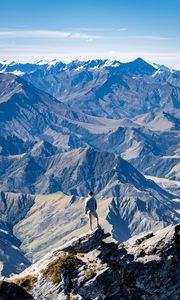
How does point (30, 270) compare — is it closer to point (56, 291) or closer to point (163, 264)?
point (56, 291)

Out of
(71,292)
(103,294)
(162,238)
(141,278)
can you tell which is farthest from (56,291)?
(162,238)

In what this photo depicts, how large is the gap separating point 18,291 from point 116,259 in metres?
10.6

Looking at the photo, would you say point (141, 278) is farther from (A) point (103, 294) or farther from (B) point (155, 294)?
(A) point (103, 294)

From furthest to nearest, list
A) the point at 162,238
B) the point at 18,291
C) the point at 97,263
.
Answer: the point at 162,238 → the point at 97,263 → the point at 18,291

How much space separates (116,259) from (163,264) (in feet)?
17.7

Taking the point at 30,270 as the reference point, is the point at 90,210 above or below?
above

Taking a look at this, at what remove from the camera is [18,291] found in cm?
4831

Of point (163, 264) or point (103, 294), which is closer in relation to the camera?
point (103, 294)

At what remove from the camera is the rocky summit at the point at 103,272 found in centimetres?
4991

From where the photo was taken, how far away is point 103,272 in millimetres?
51094

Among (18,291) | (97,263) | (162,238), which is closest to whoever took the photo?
(18,291)

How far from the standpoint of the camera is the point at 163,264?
5581 cm

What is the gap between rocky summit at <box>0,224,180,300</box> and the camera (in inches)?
1965

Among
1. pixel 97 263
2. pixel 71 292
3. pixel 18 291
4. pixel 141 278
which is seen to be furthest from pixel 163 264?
pixel 18 291
